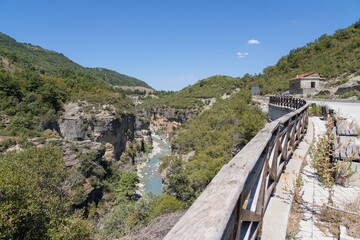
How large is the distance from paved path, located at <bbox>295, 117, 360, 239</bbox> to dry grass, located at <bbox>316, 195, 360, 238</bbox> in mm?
77

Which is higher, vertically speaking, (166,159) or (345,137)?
(345,137)

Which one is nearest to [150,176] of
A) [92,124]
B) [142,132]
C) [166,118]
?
[92,124]

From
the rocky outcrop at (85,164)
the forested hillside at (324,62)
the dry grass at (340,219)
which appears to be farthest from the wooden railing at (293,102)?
the forested hillside at (324,62)

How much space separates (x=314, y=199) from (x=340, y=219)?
60cm

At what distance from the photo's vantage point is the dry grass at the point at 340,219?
7.74ft

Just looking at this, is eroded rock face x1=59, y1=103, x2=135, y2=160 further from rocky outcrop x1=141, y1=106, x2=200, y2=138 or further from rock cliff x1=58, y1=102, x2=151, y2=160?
rocky outcrop x1=141, y1=106, x2=200, y2=138

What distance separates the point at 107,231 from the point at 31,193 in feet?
18.3

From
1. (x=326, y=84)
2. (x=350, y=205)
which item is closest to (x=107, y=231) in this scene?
(x=350, y=205)

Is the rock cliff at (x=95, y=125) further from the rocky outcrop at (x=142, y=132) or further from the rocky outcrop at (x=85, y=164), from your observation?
the rocky outcrop at (x=142, y=132)

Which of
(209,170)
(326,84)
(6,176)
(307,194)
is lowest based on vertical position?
(209,170)

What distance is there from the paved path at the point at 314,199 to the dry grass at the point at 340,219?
3.0 inches

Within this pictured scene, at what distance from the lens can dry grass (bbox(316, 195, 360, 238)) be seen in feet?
7.74

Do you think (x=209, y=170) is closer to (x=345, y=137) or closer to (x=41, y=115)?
(x=345, y=137)

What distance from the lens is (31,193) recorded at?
9.35 metres
